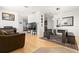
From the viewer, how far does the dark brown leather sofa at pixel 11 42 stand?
218 centimetres

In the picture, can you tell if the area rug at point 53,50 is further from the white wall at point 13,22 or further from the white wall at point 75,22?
the white wall at point 13,22

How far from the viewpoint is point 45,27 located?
2.35m

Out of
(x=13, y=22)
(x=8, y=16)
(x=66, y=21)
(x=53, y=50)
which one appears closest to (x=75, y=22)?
(x=66, y=21)

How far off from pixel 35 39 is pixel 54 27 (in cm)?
58

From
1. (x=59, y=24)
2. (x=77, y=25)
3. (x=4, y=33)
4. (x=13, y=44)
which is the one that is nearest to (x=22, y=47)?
(x=13, y=44)

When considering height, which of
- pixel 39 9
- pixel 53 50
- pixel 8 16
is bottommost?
pixel 53 50

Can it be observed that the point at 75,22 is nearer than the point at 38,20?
Yes

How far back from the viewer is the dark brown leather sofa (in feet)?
7.14

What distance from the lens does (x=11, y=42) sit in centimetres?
230

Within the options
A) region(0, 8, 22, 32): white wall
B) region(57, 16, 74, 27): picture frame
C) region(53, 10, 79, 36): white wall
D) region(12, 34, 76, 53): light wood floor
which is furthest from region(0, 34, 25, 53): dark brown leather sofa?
region(53, 10, 79, 36): white wall

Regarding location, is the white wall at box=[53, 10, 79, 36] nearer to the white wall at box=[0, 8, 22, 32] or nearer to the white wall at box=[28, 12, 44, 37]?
the white wall at box=[28, 12, 44, 37]

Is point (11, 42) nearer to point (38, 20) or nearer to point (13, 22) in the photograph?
point (13, 22)
